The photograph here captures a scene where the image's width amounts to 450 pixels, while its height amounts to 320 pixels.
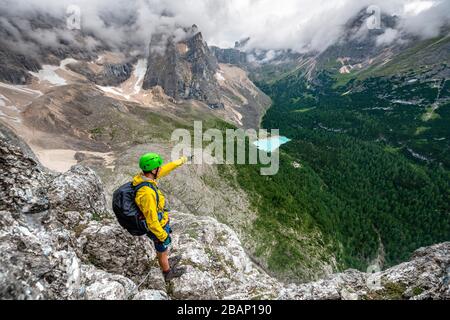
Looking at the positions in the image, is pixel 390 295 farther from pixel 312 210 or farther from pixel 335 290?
pixel 312 210

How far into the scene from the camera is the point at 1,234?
9703mm

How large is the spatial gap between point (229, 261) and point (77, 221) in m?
11.4

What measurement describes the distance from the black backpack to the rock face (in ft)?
7.66

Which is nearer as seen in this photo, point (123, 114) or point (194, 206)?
point (194, 206)

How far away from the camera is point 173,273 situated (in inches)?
626

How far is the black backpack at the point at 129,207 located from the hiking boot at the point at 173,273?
3.72 m

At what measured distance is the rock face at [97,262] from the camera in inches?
379

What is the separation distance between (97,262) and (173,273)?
4.00 m

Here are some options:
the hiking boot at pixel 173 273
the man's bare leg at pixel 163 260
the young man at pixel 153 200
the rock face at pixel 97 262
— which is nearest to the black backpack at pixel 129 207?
the young man at pixel 153 200

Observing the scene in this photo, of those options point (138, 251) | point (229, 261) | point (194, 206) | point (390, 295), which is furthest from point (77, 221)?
point (194, 206)

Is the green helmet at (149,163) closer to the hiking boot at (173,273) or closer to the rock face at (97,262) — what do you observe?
the rock face at (97,262)

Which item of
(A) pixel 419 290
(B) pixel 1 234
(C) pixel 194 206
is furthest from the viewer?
(C) pixel 194 206

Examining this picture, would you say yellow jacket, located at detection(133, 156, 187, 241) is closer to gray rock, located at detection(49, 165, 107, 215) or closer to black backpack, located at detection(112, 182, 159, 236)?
black backpack, located at detection(112, 182, 159, 236)

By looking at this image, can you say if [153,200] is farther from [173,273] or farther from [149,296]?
[173,273]
